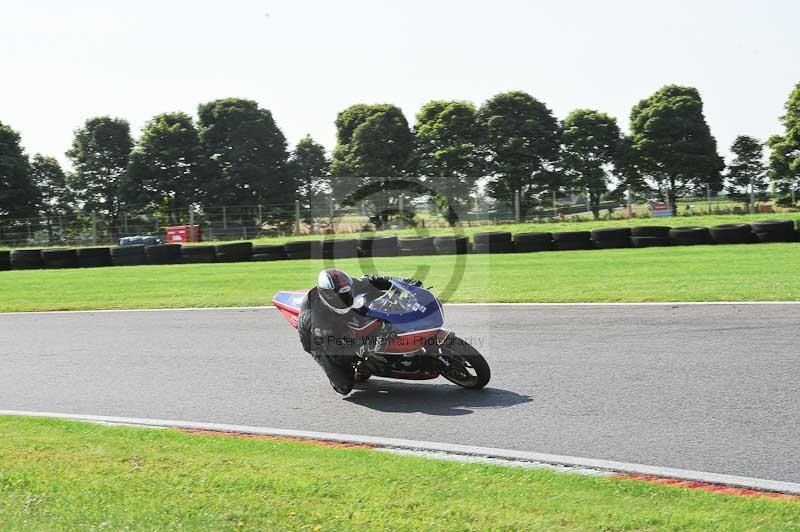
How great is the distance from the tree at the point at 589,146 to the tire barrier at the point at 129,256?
84.2 ft

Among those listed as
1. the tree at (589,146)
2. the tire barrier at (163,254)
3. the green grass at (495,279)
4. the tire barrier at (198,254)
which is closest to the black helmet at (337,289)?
the green grass at (495,279)

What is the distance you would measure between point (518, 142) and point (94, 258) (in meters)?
24.8

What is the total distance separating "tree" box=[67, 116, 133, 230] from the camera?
51031mm

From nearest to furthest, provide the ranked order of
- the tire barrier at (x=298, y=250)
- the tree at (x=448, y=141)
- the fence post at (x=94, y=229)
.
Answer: the tire barrier at (x=298, y=250) → the fence post at (x=94, y=229) → the tree at (x=448, y=141)

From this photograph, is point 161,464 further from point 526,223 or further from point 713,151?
point 713,151

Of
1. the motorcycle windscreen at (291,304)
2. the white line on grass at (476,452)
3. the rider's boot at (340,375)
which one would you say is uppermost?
the motorcycle windscreen at (291,304)

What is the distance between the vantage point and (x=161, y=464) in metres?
5.84

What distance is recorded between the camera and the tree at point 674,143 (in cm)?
4497

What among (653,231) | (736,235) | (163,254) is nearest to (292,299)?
(653,231)

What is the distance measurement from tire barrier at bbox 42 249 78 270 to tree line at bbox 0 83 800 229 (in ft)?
41.3

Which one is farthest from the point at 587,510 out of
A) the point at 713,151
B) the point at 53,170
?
the point at 53,170

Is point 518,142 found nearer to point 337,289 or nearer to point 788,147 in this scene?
point 788,147

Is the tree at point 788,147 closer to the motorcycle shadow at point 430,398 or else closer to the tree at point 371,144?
the tree at point 371,144

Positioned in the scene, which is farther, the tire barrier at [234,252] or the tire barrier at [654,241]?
the tire barrier at [234,252]
